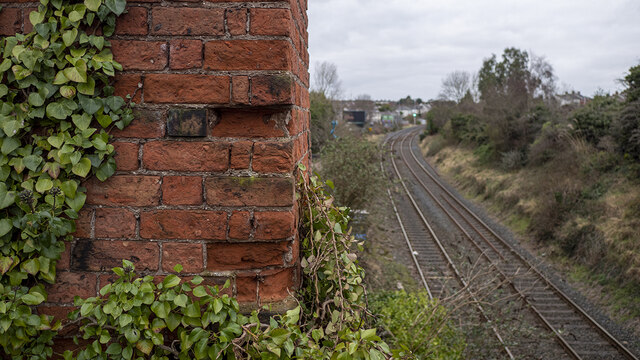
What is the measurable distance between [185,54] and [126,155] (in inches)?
17.0

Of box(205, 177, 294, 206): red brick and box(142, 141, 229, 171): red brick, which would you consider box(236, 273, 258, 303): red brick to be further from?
box(142, 141, 229, 171): red brick

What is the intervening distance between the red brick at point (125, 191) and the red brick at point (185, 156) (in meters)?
0.06

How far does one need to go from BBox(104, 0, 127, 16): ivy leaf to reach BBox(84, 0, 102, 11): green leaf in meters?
0.03

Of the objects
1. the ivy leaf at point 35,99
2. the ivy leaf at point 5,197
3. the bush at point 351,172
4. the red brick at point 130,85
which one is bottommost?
the bush at point 351,172

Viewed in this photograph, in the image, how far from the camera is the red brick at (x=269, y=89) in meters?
1.69

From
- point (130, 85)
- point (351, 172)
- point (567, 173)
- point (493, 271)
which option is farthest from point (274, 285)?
point (567, 173)

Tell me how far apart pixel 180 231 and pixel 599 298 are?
1109 cm

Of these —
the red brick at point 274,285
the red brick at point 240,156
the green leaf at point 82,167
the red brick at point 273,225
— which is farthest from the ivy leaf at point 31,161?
the red brick at point 274,285

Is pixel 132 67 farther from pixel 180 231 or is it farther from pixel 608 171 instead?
pixel 608 171

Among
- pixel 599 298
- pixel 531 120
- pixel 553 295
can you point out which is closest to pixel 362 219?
pixel 553 295

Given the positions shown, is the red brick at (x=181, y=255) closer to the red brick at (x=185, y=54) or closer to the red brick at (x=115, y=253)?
the red brick at (x=115, y=253)

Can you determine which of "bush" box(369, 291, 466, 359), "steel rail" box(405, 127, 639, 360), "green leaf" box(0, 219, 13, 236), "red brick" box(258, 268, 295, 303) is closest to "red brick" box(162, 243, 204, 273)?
"red brick" box(258, 268, 295, 303)

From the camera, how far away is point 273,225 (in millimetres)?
1727

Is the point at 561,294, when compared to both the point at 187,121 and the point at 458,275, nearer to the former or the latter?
the point at 458,275
